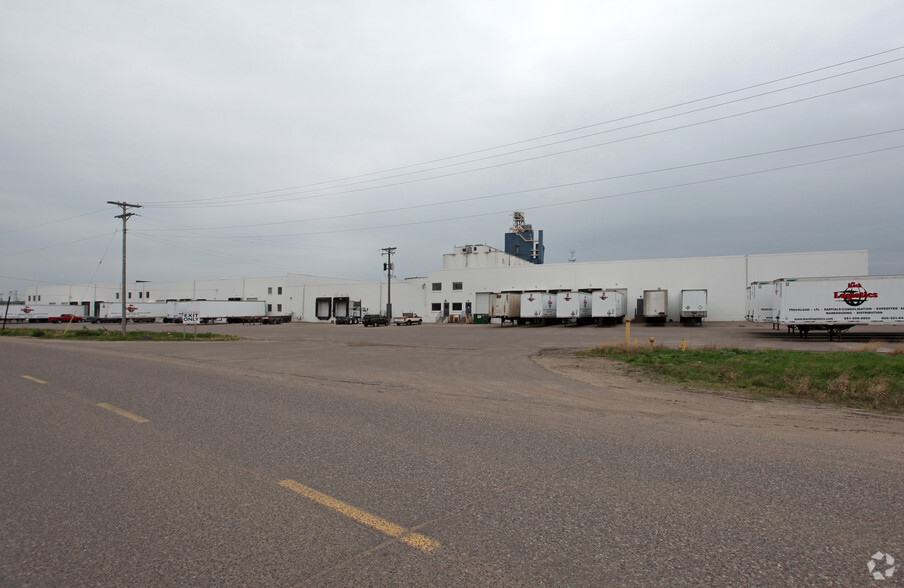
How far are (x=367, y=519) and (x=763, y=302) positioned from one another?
104 ft

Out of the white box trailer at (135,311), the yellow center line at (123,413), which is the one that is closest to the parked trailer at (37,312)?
the white box trailer at (135,311)

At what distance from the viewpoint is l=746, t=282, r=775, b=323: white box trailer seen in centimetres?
2877

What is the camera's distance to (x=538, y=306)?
4475cm

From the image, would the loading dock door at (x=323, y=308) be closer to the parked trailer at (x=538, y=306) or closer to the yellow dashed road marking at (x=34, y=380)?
the parked trailer at (x=538, y=306)

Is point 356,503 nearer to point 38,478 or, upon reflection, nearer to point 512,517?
point 512,517

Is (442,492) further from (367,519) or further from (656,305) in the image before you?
(656,305)

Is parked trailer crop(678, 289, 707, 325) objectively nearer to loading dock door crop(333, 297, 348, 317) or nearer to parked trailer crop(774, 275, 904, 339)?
parked trailer crop(774, 275, 904, 339)

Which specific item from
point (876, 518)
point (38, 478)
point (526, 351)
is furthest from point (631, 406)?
point (526, 351)

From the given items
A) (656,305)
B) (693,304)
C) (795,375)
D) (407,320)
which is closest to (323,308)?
(407,320)

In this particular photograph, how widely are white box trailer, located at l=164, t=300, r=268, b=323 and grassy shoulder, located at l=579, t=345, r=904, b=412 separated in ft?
214

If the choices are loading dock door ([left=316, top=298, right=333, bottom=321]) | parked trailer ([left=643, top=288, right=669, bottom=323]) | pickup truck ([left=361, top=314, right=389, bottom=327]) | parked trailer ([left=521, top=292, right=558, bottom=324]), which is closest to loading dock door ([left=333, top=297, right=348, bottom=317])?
loading dock door ([left=316, top=298, right=333, bottom=321])

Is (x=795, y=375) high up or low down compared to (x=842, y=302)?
down

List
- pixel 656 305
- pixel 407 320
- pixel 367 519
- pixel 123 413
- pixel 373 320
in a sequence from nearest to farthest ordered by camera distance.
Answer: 1. pixel 367 519
2. pixel 123 413
3. pixel 656 305
4. pixel 373 320
5. pixel 407 320

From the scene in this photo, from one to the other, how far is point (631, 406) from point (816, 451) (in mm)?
3226
